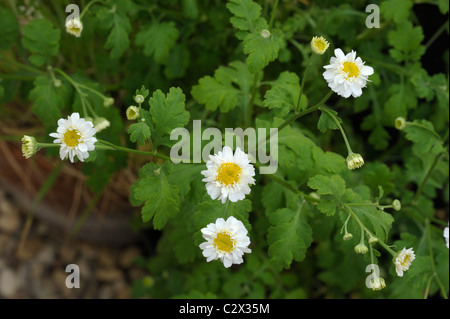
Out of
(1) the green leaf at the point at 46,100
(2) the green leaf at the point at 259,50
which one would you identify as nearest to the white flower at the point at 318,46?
(2) the green leaf at the point at 259,50

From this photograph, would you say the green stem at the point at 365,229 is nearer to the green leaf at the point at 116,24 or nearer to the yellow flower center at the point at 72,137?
the yellow flower center at the point at 72,137

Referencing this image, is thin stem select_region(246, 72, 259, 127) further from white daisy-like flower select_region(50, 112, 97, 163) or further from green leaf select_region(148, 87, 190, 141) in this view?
white daisy-like flower select_region(50, 112, 97, 163)

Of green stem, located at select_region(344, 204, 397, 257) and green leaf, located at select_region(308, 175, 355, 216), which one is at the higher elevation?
green leaf, located at select_region(308, 175, 355, 216)

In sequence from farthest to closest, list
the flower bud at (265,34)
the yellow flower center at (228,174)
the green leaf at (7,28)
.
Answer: the green leaf at (7,28) < the flower bud at (265,34) < the yellow flower center at (228,174)

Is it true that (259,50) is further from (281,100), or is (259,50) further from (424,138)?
(424,138)

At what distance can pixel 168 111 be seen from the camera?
93cm

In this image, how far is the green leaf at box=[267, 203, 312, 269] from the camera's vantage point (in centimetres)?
96

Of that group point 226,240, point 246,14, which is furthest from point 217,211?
point 246,14

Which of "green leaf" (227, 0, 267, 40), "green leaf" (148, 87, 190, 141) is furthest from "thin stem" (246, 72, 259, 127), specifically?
"green leaf" (148, 87, 190, 141)

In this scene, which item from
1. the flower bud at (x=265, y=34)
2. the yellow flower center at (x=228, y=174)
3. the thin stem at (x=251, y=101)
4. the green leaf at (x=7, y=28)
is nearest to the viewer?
the yellow flower center at (x=228, y=174)

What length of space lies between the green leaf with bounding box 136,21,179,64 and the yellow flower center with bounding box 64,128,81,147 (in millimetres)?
475

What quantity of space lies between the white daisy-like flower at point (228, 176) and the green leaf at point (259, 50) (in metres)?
0.21

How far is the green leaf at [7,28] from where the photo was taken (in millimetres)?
1222
